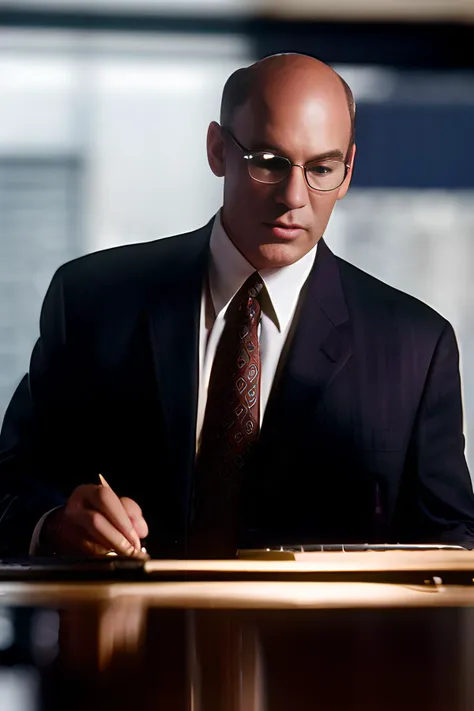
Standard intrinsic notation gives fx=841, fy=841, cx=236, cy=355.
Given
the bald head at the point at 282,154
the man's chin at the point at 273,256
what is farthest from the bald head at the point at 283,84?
the man's chin at the point at 273,256

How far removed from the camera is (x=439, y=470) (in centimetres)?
170

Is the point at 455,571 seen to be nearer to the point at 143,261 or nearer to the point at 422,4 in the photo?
the point at 143,261

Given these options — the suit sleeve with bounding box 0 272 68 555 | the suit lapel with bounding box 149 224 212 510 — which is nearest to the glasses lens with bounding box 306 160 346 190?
the suit lapel with bounding box 149 224 212 510

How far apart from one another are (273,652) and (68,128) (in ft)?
4.60

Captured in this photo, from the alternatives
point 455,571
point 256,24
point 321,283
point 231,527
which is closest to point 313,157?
point 321,283

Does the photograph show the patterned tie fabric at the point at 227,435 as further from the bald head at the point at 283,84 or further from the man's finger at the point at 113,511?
the bald head at the point at 283,84

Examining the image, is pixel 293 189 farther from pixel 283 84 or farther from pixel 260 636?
pixel 260 636

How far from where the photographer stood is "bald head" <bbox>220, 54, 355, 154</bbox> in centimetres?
173

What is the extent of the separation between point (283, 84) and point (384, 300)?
0.50m

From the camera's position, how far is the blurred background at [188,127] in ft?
6.01

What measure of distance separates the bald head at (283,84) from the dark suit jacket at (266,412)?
28 cm

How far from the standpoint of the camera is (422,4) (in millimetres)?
1909

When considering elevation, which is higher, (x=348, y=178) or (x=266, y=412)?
(x=348, y=178)

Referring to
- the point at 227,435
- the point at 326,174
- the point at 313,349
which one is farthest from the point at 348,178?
the point at 227,435
